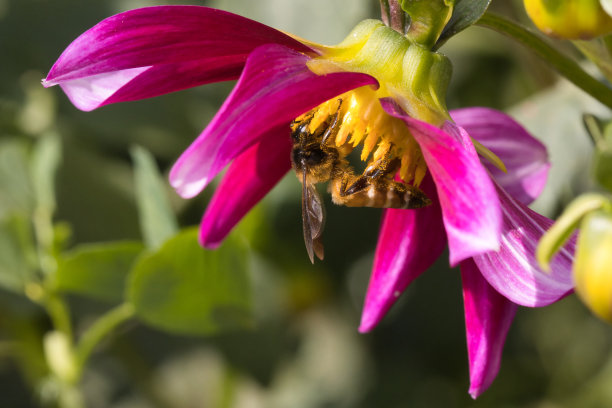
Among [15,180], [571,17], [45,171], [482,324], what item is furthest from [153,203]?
[571,17]

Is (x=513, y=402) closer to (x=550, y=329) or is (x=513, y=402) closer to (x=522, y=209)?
(x=550, y=329)

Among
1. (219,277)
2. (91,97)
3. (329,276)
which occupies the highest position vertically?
(91,97)

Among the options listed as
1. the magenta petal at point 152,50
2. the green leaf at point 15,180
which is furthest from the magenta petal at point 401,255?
the green leaf at point 15,180

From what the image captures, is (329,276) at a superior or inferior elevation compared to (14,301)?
inferior

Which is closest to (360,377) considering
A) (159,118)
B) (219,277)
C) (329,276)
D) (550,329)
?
(329,276)

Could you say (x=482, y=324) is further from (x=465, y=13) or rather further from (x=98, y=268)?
(x=98, y=268)

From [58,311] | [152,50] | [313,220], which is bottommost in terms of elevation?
[58,311]
